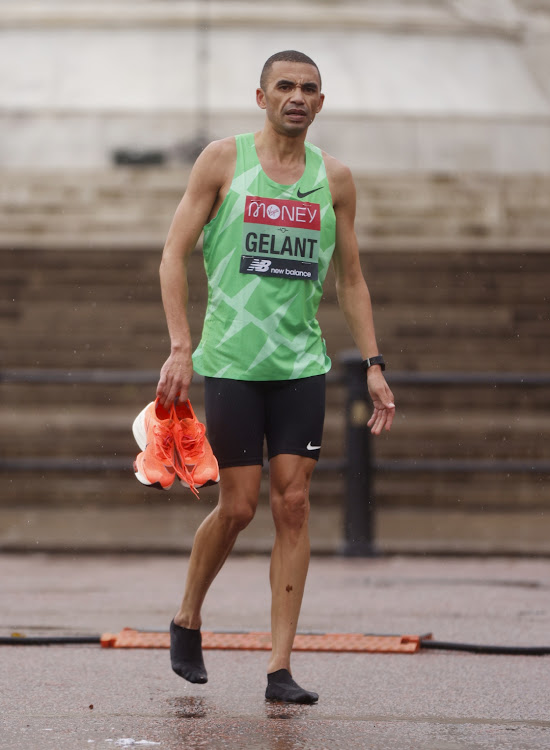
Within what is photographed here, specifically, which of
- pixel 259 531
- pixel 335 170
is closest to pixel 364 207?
pixel 259 531

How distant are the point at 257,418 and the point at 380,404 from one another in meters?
0.42

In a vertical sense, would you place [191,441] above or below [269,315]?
below

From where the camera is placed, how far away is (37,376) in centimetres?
1072

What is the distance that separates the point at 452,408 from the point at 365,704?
33.8ft

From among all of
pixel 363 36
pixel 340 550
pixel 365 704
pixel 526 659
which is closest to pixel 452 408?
pixel 340 550

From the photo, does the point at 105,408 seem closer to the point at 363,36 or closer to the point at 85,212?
the point at 85,212

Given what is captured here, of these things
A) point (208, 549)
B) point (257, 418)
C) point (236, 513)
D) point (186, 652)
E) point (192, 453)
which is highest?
point (257, 418)

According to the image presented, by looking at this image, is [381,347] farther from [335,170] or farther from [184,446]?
[184,446]

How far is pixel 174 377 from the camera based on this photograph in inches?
192

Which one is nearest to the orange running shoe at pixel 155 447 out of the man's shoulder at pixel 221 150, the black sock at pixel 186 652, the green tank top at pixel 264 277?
the green tank top at pixel 264 277

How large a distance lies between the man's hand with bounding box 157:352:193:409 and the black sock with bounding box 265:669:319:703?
3.09 ft

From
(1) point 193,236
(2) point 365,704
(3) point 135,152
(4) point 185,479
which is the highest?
(3) point 135,152

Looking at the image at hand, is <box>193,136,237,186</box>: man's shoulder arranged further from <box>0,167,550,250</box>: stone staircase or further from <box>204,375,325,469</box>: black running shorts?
<box>0,167,550,250</box>: stone staircase

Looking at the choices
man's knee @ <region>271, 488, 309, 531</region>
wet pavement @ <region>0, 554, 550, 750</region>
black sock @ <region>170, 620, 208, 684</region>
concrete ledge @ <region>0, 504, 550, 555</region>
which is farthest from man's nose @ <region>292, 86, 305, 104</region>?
concrete ledge @ <region>0, 504, 550, 555</region>
